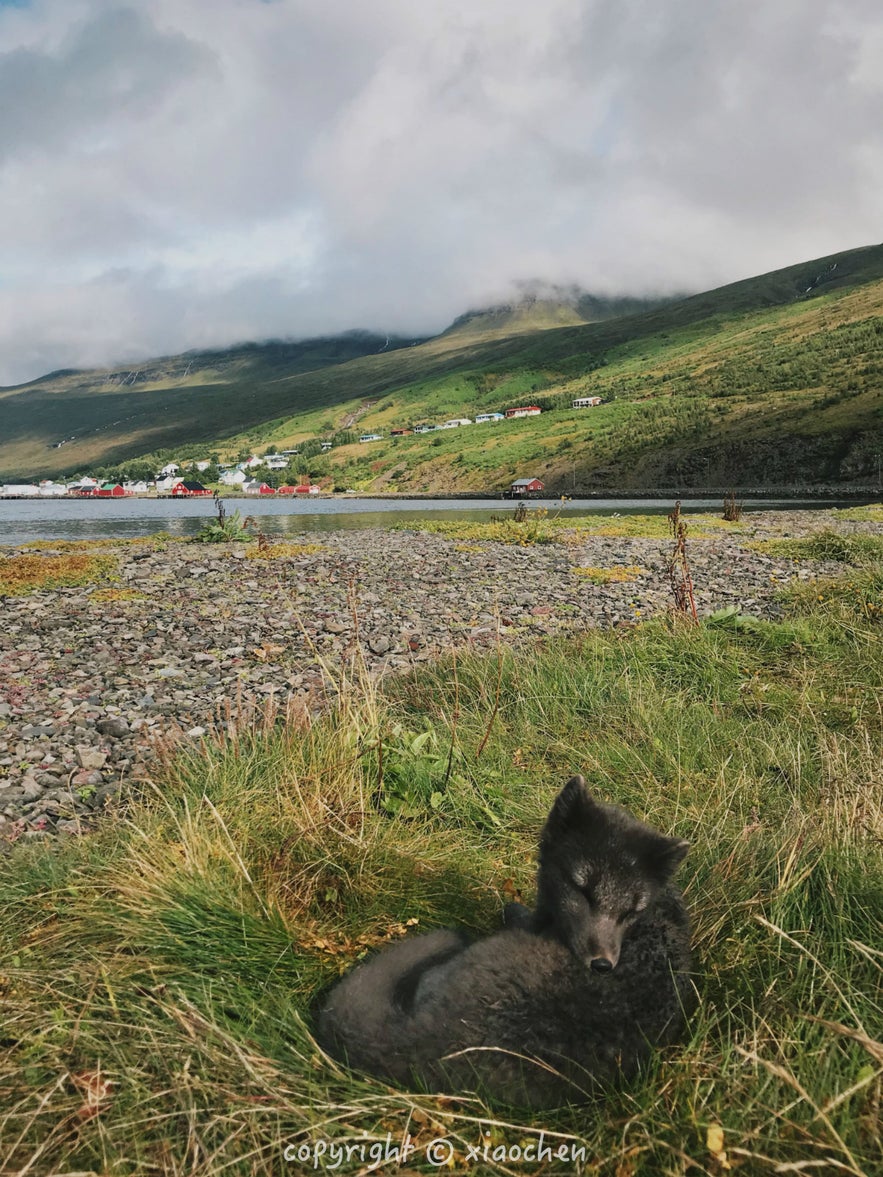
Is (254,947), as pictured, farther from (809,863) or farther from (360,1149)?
(809,863)

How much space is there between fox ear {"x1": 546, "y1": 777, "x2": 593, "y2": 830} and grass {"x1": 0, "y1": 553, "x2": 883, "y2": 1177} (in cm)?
85

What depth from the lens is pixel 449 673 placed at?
8.81m

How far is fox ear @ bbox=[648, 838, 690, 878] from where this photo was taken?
9.77 ft

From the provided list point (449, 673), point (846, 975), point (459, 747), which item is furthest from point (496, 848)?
point (449, 673)

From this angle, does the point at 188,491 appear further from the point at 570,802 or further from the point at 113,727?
the point at 570,802

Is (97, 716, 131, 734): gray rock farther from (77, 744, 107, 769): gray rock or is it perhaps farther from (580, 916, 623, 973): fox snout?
(580, 916, 623, 973): fox snout

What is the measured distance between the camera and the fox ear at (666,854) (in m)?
2.98

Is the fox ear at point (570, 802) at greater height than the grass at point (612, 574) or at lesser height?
greater

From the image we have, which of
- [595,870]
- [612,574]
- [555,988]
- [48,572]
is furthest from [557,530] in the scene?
[555,988]

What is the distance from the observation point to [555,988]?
263cm

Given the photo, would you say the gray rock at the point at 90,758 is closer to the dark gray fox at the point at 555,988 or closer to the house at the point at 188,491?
the dark gray fox at the point at 555,988

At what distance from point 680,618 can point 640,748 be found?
409 cm

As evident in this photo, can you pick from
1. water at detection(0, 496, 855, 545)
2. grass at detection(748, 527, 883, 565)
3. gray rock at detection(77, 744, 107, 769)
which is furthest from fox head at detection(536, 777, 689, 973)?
water at detection(0, 496, 855, 545)

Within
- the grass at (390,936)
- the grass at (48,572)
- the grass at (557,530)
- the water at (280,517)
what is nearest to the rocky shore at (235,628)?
the grass at (48,572)
